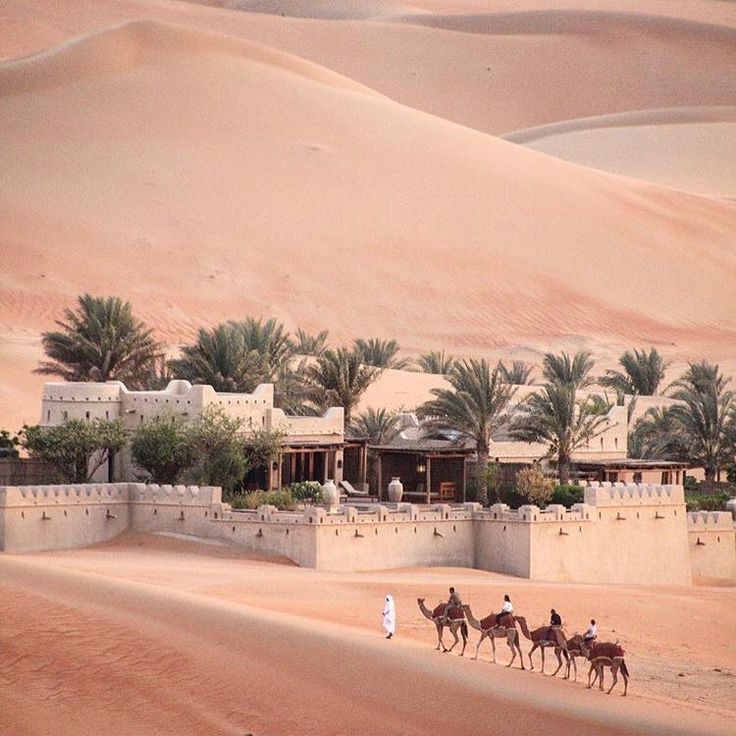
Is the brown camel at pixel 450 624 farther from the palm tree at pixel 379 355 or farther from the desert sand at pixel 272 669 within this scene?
the palm tree at pixel 379 355

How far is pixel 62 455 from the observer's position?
3931 centimetres

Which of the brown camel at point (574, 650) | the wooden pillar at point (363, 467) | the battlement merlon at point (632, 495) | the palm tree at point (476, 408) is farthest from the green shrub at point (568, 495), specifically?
the brown camel at point (574, 650)

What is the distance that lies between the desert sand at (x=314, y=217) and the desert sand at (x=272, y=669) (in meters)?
27.8

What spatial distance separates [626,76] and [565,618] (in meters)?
135

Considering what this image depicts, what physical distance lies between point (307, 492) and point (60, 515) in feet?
16.8

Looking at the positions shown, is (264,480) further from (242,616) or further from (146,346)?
(242,616)

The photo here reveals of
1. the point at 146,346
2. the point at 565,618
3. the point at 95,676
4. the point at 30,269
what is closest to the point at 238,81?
the point at 30,269

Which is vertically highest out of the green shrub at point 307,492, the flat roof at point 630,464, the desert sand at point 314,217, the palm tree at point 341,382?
the desert sand at point 314,217

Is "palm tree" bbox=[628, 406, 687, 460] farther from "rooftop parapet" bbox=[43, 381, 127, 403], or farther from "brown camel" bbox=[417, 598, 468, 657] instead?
"brown camel" bbox=[417, 598, 468, 657]

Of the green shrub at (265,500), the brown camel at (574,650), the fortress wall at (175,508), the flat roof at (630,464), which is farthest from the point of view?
the flat roof at (630,464)

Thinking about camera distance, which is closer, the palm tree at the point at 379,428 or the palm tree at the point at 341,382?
the palm tree at the point at 379,428

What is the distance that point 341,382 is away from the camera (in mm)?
45750

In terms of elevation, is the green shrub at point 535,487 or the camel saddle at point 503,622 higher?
the green shrub at point 535,487

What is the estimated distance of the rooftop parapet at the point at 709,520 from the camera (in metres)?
41.3
